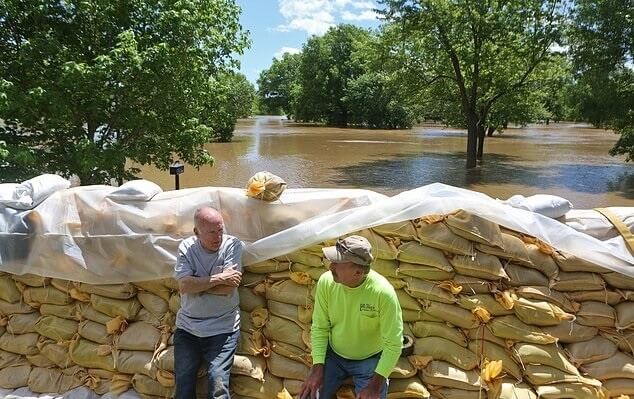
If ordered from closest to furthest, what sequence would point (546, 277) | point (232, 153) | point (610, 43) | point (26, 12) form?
point (546, 277), point (26, 12), point (610, 43), point (232, 153)

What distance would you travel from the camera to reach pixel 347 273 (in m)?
2.40

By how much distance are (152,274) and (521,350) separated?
86.6 inches

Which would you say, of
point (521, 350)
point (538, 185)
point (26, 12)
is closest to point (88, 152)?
point (26, 12)

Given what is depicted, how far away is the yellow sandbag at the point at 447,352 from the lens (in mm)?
2654

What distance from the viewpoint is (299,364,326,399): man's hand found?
8.39 feet

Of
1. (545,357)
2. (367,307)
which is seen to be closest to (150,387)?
(367,307)

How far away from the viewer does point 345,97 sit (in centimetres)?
4416

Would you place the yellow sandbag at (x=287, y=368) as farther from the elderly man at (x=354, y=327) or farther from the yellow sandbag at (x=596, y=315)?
the yellow sandbag at (x=596, y=315)

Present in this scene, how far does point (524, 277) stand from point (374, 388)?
102 centimetres

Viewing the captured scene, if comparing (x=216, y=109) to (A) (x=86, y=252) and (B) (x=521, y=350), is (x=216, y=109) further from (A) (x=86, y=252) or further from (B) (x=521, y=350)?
(B) (x=521, y=350)

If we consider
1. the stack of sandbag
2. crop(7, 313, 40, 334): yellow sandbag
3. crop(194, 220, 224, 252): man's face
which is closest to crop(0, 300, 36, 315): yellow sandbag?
crop(7, 313, 40, 334): yellow sandbag

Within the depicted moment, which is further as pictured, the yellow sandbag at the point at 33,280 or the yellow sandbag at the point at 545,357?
the yellow sandbag at the point at 33,280

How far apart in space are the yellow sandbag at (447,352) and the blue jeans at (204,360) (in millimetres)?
1063

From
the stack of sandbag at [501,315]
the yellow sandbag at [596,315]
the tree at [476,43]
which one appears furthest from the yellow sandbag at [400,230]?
the tree at [476,43]
